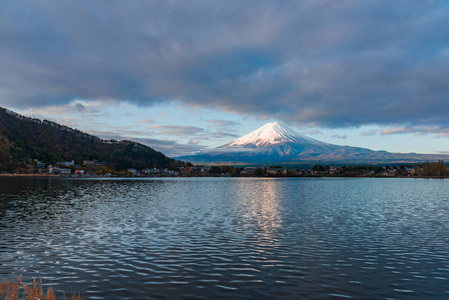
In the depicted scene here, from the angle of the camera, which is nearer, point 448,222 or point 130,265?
point 130,265

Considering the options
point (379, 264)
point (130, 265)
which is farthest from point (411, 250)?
point (130, 265)

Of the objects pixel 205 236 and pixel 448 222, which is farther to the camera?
pixel 448 222

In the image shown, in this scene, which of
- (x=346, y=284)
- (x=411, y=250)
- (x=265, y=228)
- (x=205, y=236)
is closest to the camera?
(x=346, y=284)

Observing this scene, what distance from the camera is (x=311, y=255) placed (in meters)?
24.6

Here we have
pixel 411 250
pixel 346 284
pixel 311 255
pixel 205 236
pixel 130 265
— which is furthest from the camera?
pixel 205 236

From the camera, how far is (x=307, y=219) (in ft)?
143

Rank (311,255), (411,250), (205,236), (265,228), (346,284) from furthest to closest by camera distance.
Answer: (265,228)
(205,236)
(411,250)
(311,255)
(346,284)

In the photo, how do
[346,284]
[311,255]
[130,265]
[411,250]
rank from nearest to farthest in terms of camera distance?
1. [346,284]
2. [130,265]
3. [311,255]
4. [411,250]

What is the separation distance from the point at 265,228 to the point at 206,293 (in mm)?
20936

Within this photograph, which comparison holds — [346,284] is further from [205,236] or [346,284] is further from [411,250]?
[205,236]

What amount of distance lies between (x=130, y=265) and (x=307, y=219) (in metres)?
28.1

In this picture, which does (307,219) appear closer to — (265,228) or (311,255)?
(265,228)

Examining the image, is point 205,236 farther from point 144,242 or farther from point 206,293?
point 206,293

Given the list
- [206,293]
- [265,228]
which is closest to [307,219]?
[265,228]
